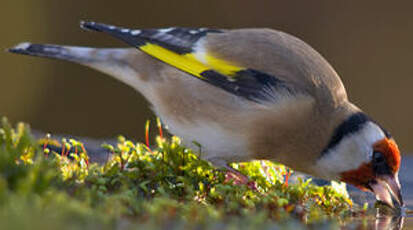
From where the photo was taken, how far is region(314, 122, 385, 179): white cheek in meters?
3.22

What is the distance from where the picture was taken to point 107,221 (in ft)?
5.49

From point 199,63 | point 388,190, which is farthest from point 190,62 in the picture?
point 388,190

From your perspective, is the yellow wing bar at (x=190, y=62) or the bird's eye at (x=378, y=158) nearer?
the bird's eye at (x=378, y=158)

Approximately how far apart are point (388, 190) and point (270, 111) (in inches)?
28.4

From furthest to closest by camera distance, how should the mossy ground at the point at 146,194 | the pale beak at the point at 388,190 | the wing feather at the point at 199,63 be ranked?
the wing feather at the point at 199,63
the pale beak at the point at 388,190
the mossy ground at the point at 146,194

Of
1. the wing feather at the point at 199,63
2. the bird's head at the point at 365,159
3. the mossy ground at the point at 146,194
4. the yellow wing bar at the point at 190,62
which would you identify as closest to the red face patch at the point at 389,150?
the bird's head at the point at 365,159

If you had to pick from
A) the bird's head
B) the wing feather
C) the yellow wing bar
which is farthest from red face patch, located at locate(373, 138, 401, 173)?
the yellow wing bar

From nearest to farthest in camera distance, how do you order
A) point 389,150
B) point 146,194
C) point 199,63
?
point 146,194 < point 389,150 < point 199,63

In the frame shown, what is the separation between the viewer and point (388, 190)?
10.5ft

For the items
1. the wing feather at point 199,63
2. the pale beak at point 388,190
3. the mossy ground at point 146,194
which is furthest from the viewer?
the wing feather at point 199,63

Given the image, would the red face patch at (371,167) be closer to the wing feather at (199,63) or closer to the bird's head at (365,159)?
the bird's head at (365,159)

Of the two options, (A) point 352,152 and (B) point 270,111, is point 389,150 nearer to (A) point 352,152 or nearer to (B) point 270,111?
(A) point 352,152

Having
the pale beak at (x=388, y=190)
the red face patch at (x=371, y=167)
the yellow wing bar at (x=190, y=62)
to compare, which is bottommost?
the pale beak at (x=388, y=190)

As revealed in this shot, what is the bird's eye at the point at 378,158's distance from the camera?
320cm
